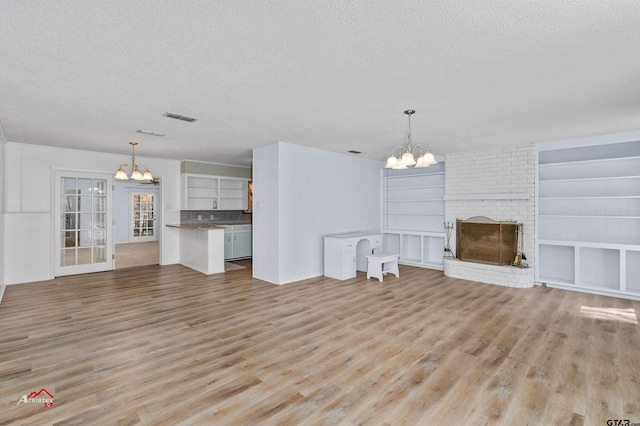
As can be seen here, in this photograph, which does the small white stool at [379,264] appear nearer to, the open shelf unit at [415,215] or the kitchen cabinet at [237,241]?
the open shelf unit at [415,215]

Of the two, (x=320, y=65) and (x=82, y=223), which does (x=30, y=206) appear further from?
(x=320, y=65)

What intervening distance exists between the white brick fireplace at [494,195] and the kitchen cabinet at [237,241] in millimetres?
4948

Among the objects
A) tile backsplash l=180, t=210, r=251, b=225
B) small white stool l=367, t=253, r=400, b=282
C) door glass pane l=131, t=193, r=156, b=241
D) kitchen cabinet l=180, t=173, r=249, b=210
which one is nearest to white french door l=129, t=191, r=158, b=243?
door glass pane l=131, t=193, r=156, b=241

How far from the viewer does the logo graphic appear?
88.4 inches

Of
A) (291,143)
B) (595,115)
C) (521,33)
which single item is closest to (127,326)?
(291,143)

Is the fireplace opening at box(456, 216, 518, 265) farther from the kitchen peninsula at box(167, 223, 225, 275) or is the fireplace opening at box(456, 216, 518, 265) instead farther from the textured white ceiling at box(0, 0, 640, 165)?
the kitchen peninsula at box(167, 223, 225, 275)

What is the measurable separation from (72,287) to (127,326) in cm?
270

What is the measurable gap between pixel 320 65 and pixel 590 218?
18.1ft

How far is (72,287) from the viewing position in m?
5.45

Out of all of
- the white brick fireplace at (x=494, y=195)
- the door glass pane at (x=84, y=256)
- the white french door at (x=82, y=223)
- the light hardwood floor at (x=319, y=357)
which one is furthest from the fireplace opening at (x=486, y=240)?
the door glass pane at (x=84, y=256)

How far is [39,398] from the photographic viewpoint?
7.52ft

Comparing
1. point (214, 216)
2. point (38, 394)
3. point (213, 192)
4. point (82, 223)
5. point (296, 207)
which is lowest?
point (38, 394)

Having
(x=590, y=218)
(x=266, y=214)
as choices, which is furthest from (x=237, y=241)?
(x=590, y=218)

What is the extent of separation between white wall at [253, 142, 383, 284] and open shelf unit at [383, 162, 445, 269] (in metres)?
1.47
